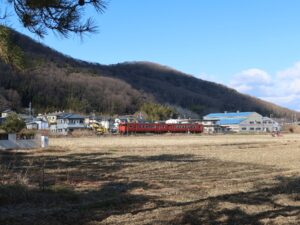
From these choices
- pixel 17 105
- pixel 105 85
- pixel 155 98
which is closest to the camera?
pixel 17 105

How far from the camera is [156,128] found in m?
78.5

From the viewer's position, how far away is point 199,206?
7.43m

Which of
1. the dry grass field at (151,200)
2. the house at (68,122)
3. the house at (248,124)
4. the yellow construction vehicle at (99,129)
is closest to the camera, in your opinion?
the dry grass field at (151,200)

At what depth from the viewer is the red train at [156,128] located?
245 ft

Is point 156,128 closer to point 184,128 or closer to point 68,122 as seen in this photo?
point 184,128

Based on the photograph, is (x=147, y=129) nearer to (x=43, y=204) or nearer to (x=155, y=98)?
(x=43, y=204)

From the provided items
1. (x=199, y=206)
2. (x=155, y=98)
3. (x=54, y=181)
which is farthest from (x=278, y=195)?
(x=155, y=98)

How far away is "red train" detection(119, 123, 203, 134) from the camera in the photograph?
74750mm

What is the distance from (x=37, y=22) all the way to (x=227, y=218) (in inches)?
138

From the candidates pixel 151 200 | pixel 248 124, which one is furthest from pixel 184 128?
pixel 151 200

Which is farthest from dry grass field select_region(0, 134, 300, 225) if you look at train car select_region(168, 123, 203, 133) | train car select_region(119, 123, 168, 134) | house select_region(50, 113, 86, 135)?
house select_region(50, 113, 86, 135)

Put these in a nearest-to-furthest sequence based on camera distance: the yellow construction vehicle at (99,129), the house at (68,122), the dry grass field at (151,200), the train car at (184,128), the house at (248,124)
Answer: the dry grass field at (151,200) < the yellow construction vehicle at (99,129) < the train car at (184,128) < the house at (68,122) < the house at (248,124)

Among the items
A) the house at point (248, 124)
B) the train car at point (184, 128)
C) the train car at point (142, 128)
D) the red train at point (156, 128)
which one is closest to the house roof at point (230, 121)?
the house at point (248, 124)

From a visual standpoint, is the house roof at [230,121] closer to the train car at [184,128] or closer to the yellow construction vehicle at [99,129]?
the train car at [184,128]
